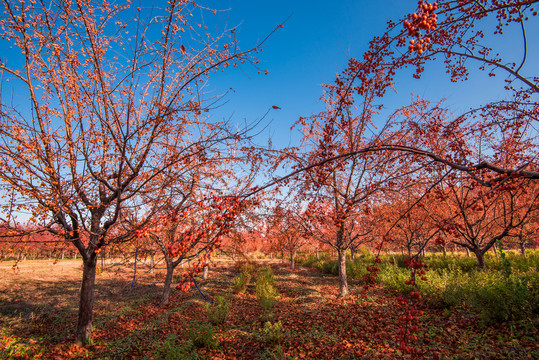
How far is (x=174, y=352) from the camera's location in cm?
534

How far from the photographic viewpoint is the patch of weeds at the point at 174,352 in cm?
537

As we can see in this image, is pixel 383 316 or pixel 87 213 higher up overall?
pixel 87 213

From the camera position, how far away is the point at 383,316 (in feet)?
25.6

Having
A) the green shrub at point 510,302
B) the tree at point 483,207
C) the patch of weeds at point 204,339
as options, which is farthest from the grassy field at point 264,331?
the tree at point 483,207

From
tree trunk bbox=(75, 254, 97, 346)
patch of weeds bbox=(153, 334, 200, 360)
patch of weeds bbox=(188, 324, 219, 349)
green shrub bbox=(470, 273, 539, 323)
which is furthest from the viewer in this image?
tree trunk bbox=(75, 254, 97, 346)

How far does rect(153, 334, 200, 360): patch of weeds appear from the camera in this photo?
537 centimetres

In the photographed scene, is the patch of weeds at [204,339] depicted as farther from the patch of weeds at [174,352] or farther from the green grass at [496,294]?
the green grass at [496,294]

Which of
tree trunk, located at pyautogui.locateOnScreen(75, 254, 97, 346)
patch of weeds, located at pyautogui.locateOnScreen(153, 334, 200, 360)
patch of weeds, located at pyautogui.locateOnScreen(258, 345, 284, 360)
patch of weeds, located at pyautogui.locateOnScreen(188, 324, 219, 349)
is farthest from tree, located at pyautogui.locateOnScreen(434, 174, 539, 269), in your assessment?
tree trunk, located at pyautogui.locateOnScreen(75, 254, 97, 346)

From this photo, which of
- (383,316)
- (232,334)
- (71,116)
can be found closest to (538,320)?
(383,316)

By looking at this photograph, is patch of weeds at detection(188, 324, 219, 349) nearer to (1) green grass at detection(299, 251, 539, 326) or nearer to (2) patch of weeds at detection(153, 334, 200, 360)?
(2) patch of weeds at detection(153, 334, 200, 360)

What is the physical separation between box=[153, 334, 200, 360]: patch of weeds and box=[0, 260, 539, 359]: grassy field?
0.09 ft

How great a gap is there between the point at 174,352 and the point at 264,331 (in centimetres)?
311

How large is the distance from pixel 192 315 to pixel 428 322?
873 centimetres

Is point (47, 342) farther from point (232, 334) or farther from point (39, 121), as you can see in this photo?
point (39, 121)
